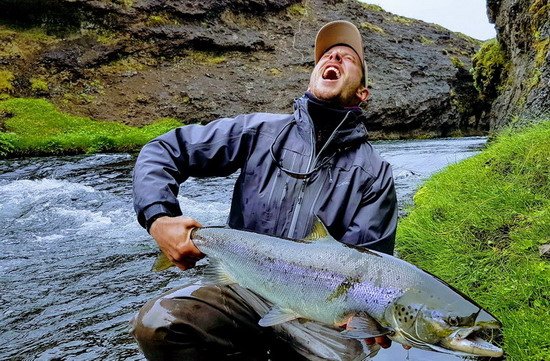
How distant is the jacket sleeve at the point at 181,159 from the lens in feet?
8.95

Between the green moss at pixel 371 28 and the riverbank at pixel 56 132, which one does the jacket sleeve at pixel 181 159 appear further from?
the green moss at pixel 371 28

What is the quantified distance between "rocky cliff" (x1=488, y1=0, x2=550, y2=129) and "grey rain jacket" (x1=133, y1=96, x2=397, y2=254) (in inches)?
281

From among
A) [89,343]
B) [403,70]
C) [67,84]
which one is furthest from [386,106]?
[89,343]

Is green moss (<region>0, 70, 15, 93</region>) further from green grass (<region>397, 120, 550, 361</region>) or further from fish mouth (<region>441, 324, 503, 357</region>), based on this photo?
fish mouth (<region>441, 324, 503, 357</region>)

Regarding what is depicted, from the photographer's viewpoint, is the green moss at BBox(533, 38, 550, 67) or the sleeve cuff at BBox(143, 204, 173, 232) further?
the green moss at BBox(533, 38, 550, 67)

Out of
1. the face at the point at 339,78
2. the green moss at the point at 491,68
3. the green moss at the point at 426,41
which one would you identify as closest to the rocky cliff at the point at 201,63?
the green moss at the point at 426,41

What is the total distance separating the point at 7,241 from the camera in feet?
23.7

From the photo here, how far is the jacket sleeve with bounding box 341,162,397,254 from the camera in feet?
9.00

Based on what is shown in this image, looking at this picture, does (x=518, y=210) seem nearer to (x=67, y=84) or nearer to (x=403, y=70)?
(x=67, y=84)

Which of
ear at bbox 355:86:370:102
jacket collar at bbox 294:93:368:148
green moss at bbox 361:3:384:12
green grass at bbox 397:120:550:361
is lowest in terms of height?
green grass at bbox 397:120:550:361

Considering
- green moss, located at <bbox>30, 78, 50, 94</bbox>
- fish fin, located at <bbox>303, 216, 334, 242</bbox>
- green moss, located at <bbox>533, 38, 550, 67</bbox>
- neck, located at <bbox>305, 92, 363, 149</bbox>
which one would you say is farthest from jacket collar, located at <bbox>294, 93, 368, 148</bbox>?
green moss, located at <bbox>30, 78, 50, 94</bbox>

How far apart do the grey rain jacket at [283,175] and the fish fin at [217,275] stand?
38 centimetres

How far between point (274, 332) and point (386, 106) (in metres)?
31.3

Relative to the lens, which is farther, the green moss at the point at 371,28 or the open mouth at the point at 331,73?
the green moss at the point at 371,28
